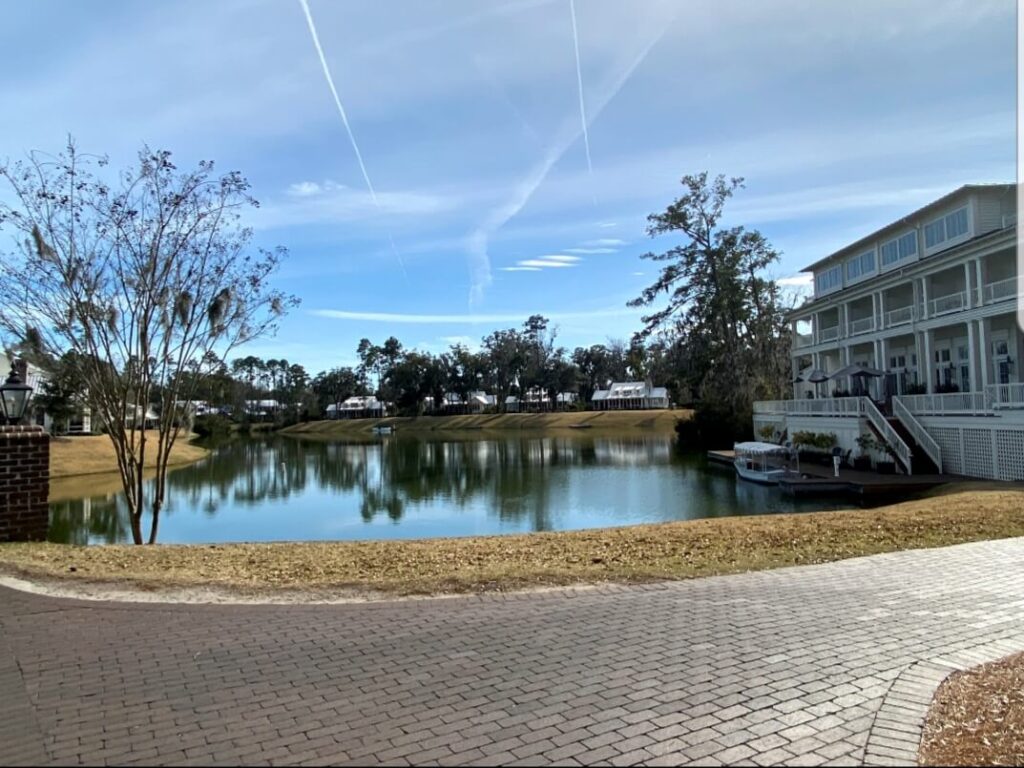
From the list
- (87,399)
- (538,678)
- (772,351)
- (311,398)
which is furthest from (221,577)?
(311,398)

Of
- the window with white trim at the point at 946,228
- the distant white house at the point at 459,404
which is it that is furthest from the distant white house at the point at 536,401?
the window with white trim at the point at 946,228

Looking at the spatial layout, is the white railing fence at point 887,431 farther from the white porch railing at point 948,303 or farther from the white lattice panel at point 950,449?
the white porch railing at point 948,303

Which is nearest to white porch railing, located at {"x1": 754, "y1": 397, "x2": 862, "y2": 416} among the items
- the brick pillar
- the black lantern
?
the brick pillar

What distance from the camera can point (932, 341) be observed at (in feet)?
91.8

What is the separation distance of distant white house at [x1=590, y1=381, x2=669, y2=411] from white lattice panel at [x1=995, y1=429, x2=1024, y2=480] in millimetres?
74841

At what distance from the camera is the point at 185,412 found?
14.5 m

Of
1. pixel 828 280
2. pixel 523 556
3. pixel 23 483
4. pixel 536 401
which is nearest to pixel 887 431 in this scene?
pixel 828 280

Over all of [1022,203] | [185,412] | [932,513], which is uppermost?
[1022,203]

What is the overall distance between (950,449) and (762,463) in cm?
716

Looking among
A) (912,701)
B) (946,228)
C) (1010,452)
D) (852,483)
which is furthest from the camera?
(946,228)

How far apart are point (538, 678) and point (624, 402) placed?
→ 9577 centimetres

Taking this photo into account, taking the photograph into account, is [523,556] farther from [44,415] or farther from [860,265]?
[44,415]

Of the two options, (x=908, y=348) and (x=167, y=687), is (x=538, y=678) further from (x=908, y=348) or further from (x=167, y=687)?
(x=908, y=348)

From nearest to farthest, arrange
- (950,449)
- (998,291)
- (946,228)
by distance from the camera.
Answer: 1. (950,449)
2. (998,291)
3. (946,228)
